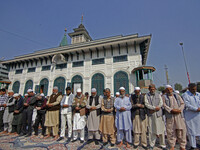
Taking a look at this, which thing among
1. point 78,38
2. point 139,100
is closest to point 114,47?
point 139,100

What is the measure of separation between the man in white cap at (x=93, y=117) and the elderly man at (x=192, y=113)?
8.89 feet

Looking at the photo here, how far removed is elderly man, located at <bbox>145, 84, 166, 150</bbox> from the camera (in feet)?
10.4

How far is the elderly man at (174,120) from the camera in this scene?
3113mm

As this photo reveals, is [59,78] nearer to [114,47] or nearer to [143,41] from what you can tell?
[114,47]

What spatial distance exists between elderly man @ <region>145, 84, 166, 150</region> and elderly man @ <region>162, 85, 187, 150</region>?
19cm

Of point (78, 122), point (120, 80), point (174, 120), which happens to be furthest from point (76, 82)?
point (174, 120)

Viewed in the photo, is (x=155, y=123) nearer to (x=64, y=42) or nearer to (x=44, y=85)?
(x=44, y=85)

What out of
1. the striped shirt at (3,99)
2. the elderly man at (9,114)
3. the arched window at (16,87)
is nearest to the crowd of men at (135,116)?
the elderly man at (9,114)

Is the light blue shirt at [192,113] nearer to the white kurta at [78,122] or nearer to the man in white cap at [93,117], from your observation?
the man in white cap at [93,117]

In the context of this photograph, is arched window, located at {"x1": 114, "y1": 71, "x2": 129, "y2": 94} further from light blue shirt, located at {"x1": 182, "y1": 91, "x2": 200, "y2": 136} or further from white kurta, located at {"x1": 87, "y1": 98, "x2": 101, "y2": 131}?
white kurta, located at {"x1": 87, "y1": 98, "x2": 101, "y2": 131}

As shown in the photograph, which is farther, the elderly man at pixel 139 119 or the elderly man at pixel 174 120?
the elderly man at pixel 139 119

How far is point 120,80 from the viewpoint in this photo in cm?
1115

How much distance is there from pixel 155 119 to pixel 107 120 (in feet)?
4.72

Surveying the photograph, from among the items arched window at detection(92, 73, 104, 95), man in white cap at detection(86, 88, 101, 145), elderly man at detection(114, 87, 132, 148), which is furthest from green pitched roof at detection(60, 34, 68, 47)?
elderly man at detection(114, 87, 132, 148)
